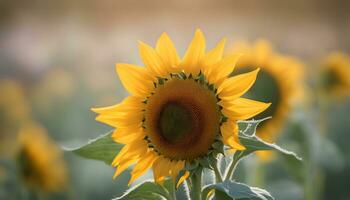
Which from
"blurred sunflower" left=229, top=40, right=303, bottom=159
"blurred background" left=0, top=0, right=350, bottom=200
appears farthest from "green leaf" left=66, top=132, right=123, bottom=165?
"blurred sunflower" left=229, top=40, right=303, bottom=159

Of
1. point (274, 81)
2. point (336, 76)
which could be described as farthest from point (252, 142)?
point (336, 76)

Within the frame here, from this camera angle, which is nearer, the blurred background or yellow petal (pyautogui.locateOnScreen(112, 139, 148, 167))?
yellow petal (pyautogui.locateOnScreen(112, 139, 148, 167))

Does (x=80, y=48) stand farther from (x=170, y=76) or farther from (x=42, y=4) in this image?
(x=170, y=76)

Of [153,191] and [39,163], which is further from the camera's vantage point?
[39,163]

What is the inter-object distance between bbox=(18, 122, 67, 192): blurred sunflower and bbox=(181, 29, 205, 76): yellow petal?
1889mm

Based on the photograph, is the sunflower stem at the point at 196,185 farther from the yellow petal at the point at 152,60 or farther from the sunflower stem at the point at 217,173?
the yellow petal at the point at 152,60

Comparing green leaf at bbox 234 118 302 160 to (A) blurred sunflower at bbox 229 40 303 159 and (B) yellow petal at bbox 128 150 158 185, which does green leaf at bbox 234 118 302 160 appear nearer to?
(B) yellow petal at bbox 128 150 158 185

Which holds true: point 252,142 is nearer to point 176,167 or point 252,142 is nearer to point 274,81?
point 176,167

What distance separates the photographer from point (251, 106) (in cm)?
166

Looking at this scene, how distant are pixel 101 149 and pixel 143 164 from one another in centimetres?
11

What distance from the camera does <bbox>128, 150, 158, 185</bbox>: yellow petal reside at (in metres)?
1.69

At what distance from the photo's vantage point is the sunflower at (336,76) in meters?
3.98

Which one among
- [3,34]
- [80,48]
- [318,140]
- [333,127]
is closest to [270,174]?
[333,127]

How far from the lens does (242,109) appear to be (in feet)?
5.49
